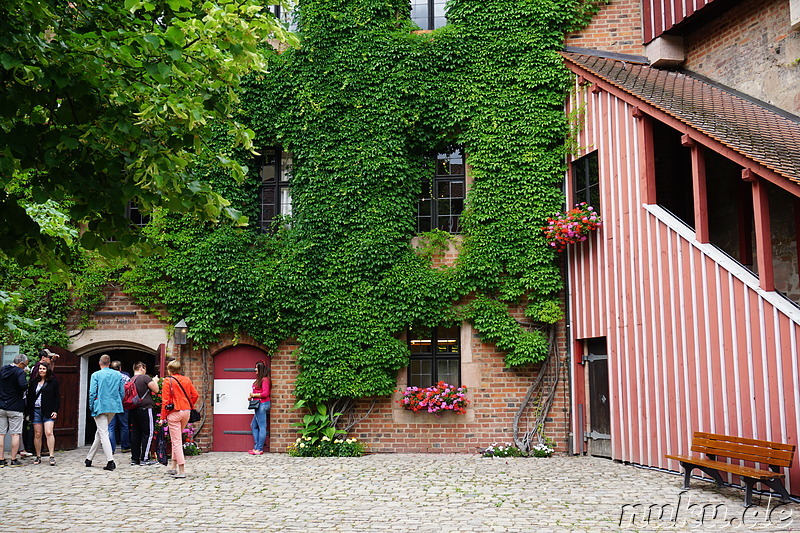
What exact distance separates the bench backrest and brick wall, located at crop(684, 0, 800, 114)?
549 cm

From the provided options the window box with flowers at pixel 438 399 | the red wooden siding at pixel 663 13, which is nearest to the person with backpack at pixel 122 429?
the window box with flowers at pixel 438 399

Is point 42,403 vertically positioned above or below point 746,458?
above

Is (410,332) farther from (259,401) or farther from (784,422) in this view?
(784,422)

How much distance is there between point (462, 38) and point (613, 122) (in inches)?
138

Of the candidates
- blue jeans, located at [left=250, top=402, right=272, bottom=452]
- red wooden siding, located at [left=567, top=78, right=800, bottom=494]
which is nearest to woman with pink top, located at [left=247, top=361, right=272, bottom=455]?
blue jeans, located at [left=250, top=402, right=272, bottom=452]

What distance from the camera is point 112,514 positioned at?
25.0 ft

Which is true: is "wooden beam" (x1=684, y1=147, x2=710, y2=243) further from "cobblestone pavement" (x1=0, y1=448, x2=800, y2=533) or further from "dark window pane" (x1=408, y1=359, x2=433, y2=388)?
"dark window pane" (x1=408, y1=359, x2=433, y2=388)

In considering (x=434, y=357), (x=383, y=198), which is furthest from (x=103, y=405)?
(x=383, y=198)

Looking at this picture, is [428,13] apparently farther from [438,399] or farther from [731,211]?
[438,399]

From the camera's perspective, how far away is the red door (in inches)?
564

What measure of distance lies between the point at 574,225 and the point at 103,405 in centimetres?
796

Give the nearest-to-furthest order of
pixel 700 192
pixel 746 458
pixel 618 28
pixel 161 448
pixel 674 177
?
pixel 746 458
pixel 700 192
pixel 161 448
pixel 674 177
pixel 618 28

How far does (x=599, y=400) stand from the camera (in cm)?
1295

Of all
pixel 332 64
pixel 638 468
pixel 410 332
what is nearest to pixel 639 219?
pixel 638 468
